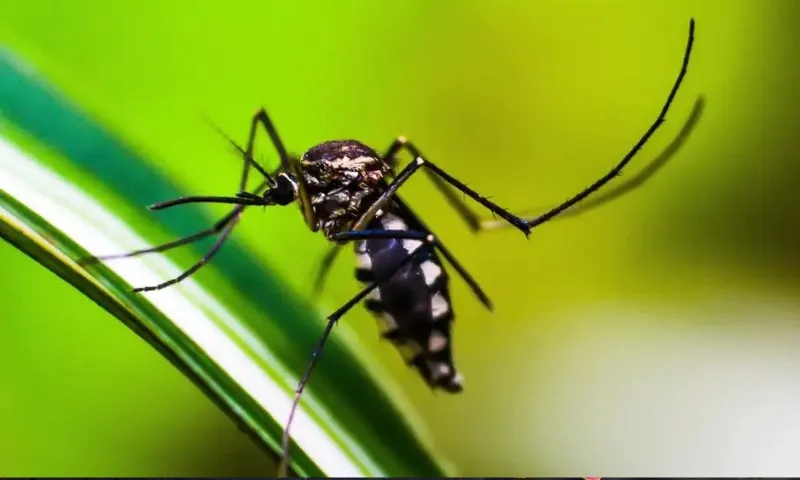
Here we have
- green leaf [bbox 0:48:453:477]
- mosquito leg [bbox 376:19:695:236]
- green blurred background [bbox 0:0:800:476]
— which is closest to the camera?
green leaf [bbox 0:48:453:477]

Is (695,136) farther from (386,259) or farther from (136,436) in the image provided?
(136,436)

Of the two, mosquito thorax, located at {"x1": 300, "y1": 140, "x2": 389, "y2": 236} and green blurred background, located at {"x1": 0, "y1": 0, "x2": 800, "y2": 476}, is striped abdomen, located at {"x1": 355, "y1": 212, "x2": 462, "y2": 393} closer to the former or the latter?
mosquito thorax, located at {"x1": 300, "y1": 140, "x2": 389, "y2": 236}

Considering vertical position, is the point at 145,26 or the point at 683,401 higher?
the point at 145,26

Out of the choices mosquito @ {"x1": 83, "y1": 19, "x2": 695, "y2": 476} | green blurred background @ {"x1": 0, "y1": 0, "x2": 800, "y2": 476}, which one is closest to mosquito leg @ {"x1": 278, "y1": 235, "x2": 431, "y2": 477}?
mosquito @ {"x1": 83, "y1": 19, "x2": 695, "y2": 476}

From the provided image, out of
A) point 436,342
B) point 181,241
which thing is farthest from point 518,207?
point 181,241

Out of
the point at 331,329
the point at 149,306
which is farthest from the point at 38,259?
the point at 331,329

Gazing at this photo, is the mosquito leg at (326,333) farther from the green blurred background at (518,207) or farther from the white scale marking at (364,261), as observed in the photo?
the green blurred background at (518,207)
